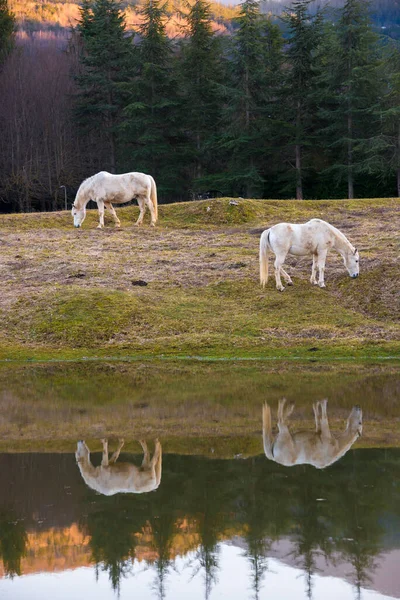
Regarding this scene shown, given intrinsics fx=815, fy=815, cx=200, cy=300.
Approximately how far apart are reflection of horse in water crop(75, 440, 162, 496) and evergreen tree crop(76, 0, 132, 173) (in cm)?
4141

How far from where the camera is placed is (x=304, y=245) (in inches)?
772

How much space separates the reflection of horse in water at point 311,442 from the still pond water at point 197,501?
0.14 ft

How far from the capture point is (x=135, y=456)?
9445mm

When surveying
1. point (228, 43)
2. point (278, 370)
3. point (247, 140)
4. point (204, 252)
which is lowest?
point (278, 370)

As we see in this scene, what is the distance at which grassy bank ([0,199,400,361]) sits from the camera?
17.1 meters

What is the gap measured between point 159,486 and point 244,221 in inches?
859

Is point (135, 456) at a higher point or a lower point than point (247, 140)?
lower

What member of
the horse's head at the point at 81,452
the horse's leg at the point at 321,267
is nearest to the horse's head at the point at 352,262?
the horse's leg at the point at 321,267

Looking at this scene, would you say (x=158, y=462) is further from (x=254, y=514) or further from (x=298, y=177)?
(x=298, y=177)

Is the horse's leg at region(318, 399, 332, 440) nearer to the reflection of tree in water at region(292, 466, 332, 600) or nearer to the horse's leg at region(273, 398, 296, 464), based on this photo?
the horse's leg at region(273, 398, 296, 464)

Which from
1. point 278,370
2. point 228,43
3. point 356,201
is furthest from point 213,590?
point 228,43

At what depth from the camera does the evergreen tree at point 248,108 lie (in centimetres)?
4528

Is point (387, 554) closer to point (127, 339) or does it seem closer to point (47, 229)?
point (127, 339)

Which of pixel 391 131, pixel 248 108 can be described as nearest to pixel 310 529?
pixel 391 131
